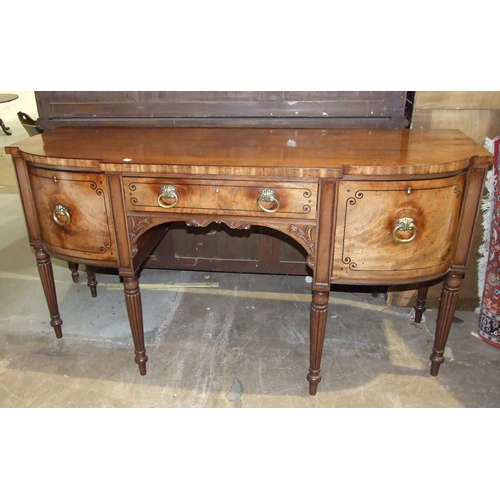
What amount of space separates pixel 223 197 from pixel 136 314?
66cm

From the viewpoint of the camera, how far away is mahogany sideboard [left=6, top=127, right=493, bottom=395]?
1.51 m

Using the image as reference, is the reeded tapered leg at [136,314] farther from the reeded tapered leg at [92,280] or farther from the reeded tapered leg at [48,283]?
the reeded tapered leg at [92,280]

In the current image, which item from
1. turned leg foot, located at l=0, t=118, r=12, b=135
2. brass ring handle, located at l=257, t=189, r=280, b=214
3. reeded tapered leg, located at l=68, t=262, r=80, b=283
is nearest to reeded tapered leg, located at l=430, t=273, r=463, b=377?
brass ring handle, located at l=257, t=189, r=280, b=214

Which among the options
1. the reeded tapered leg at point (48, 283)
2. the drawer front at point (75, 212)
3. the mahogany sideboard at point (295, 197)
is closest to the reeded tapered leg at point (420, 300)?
the mahogany sideboard at point (295, 197)

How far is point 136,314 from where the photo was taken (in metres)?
1.88

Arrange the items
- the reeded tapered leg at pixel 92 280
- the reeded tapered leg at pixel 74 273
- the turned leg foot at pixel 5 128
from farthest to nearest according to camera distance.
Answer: the turned leg foot at pixel 5 128 < the reeded tapered leg at pixel 74 273 < the reeded tapered leg at pixel 92 280

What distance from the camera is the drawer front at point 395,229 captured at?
1514 millimetres

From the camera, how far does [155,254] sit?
8.41ft

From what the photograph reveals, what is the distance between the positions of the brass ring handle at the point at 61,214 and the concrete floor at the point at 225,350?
70 centimetres

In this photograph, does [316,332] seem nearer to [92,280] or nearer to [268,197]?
[268,197]

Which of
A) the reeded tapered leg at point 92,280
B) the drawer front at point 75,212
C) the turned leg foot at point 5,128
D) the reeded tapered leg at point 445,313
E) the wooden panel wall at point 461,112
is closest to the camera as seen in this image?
the drawer front at point 75,212

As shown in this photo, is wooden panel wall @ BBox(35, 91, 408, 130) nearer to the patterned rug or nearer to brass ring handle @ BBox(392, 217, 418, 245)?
the patterned rug

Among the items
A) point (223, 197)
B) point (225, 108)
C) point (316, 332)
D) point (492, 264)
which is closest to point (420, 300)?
point (492, 264)
